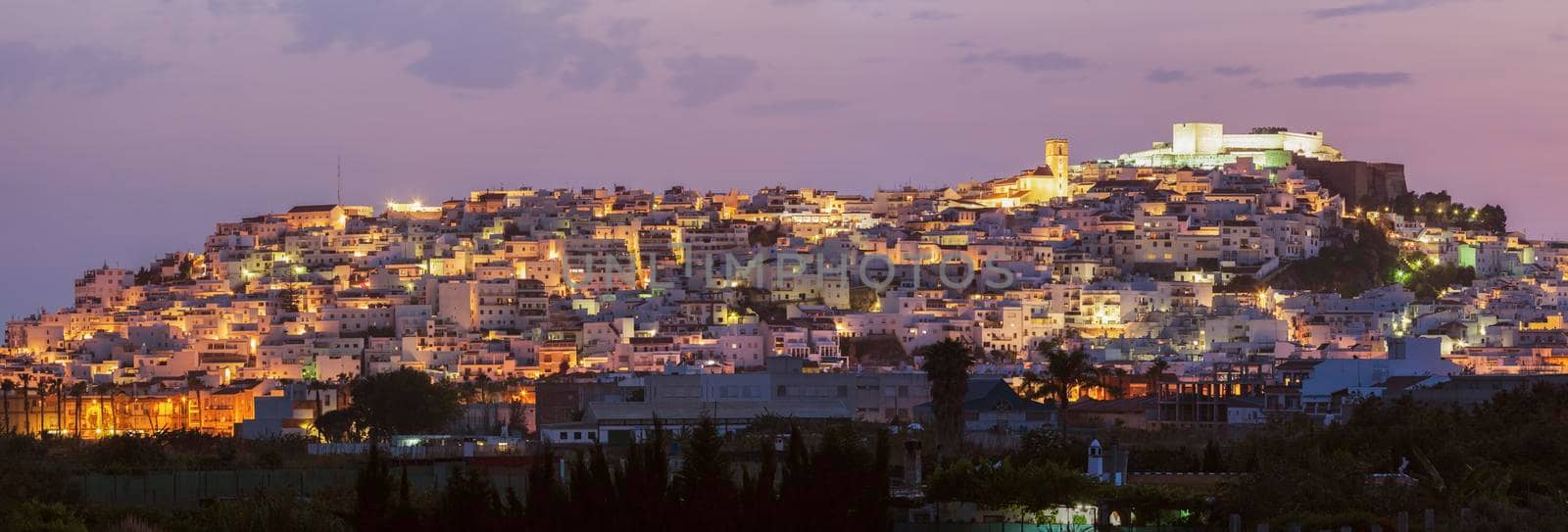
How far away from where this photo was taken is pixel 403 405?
52.6 meters

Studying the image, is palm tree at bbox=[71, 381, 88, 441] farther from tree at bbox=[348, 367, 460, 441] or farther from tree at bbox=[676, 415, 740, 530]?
tree at bbox=[676, 415, 740, 530]

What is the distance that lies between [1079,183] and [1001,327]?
2422 cm

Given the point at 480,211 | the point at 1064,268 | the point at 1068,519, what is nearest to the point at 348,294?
the point at 480,211

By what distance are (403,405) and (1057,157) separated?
46873 mm

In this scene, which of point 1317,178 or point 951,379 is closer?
point 951,379

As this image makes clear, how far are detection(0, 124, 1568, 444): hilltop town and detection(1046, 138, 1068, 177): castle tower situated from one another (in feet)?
0.32

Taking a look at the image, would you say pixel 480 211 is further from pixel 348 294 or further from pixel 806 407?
pixel 806 407

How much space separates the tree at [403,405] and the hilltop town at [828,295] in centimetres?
73

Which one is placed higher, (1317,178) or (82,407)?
(1317,178)

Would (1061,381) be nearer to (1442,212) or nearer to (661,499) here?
(661,499)

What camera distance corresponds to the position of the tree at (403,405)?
5122 cm

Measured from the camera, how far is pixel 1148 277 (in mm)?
78562

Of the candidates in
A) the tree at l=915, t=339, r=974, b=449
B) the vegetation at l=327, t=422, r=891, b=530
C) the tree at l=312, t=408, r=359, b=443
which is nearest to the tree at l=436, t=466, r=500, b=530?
the vegetation at l=327, t=422, r=891, b=530

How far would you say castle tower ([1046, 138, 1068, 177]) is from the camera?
9519 cm
